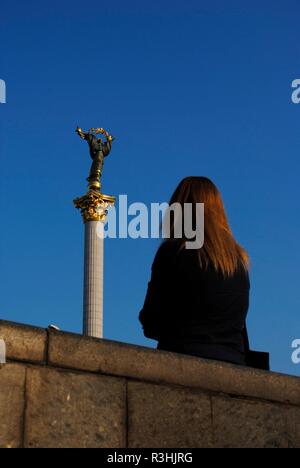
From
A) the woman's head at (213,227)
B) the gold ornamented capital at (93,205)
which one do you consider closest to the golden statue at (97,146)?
the gold ornamented capital at (93,205)

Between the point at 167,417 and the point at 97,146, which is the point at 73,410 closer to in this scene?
the point at 167,417

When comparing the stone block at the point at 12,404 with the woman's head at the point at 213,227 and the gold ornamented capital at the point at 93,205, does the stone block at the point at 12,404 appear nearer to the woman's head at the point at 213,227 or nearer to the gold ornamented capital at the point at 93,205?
the woman's head at the point at 213,227

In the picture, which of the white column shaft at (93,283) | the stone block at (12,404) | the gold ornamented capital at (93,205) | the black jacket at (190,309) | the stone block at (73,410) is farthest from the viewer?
the gold ornamented capital at (93,205)

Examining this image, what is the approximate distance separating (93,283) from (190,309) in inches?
1104

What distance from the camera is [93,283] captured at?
3406cm

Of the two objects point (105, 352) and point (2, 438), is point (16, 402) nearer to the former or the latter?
point (2, 438)

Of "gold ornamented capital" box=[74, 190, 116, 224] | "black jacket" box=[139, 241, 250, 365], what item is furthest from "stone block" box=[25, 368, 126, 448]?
"gold ornamented capital" box=[74, 190, 116, 224]

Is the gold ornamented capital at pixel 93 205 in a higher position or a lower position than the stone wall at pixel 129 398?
higher

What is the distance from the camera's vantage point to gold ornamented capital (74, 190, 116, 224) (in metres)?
34.9

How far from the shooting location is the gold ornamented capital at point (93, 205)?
3491 centimetres

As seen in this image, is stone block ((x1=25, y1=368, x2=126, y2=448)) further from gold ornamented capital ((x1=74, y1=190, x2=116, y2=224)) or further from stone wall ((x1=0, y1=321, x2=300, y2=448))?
gold ornamented capital ((x1=74, y1=190, x2=116, y2=224))

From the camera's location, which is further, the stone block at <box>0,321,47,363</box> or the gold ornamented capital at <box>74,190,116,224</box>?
the gold ornamented capital at <box>74,190,116,224</box>

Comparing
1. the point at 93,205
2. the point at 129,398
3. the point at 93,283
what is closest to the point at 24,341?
the point at 129,398

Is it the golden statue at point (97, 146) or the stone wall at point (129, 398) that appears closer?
the stone wall at point (129, 398)
